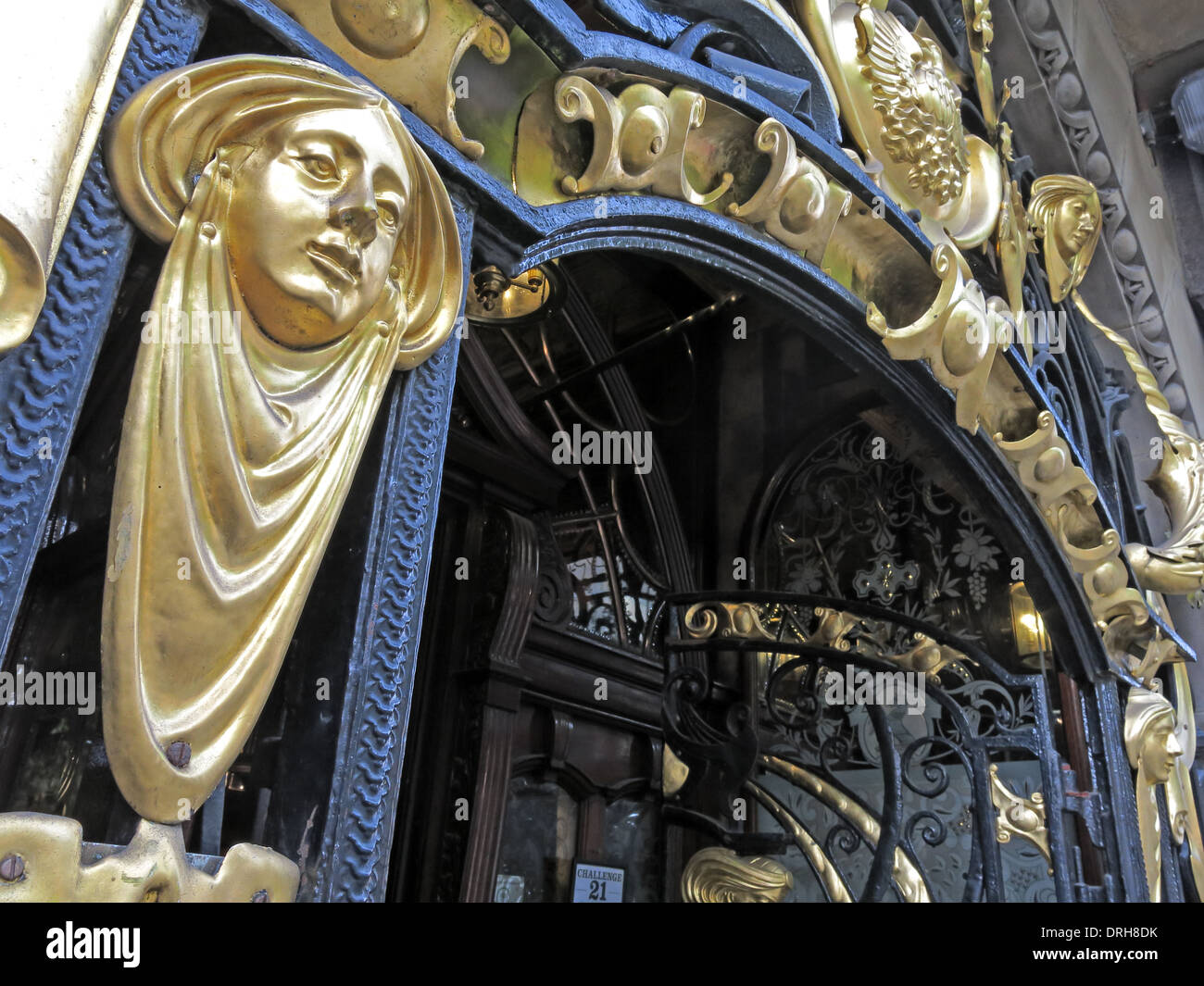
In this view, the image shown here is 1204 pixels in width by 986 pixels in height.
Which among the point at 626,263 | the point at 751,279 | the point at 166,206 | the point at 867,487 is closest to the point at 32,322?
the point at 166,206

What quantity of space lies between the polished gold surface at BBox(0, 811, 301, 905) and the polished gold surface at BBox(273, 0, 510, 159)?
0.61m

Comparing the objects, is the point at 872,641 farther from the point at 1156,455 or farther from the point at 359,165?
the point at 359,165

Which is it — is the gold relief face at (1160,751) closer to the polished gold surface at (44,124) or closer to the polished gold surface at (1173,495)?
the polished gold surface at (1173,495)

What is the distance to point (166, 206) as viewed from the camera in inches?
25.8

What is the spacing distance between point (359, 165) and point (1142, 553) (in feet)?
7.21

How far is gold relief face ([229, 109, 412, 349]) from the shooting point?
2.24 ft

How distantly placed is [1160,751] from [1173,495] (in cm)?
73

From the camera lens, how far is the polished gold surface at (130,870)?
52 centimetres

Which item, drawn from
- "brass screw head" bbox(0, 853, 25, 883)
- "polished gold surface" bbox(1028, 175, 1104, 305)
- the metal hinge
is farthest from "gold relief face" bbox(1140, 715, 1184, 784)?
"brass screw head" bbox(0, 853, 25, 883)

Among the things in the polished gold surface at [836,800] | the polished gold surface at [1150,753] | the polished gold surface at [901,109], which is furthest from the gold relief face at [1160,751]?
the polished gold surface at [901,109]

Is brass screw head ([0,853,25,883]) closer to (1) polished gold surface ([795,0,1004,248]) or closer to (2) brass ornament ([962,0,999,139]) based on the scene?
(1) polished gold surface ([795,0,1004,248])

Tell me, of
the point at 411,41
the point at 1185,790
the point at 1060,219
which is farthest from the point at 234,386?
the point at 1185,790

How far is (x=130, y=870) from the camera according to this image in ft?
1.84

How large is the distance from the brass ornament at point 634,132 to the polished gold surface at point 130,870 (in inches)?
27.4
